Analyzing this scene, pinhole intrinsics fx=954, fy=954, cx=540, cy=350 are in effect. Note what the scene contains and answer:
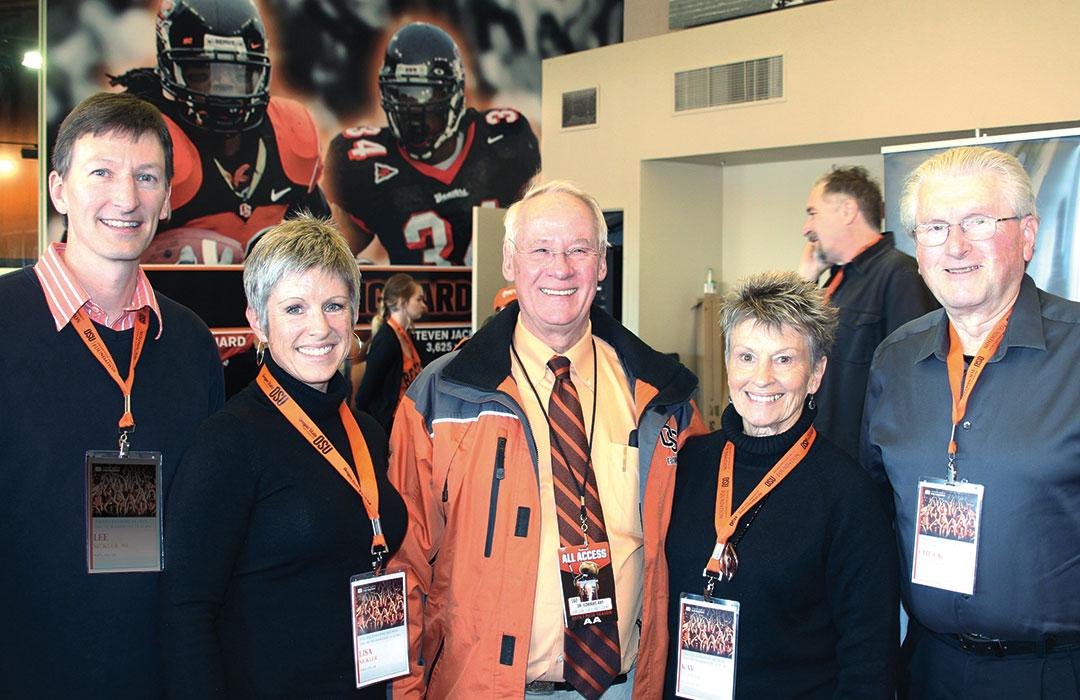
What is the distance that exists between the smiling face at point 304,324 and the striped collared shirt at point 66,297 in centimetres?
30

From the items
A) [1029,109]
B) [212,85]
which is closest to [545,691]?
[1029,109]

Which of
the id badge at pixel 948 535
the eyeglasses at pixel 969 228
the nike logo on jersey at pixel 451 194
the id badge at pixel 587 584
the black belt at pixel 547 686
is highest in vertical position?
the nike logo on jersey at pixel 451 194

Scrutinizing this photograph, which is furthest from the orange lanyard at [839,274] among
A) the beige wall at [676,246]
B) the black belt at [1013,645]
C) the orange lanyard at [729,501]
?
the beige wall at [676,246]

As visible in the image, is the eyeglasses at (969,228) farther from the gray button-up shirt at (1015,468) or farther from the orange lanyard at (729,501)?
the orange lanyard at (729,501)

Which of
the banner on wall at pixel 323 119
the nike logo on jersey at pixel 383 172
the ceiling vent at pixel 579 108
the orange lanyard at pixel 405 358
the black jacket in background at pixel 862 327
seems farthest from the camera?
the ceiling vent at pixel 579 108

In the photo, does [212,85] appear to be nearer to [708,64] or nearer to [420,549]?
[708,64]

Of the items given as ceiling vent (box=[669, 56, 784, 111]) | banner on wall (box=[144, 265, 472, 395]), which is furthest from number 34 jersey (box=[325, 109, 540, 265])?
ceiling vent (box=[669, 56, 784, 111])

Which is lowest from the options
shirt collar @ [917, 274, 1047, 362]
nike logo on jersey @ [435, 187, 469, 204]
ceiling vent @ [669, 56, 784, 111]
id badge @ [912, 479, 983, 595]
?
id badge @ [912, 479, 983, 595]

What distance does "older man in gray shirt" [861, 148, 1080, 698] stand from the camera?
2.05 meters

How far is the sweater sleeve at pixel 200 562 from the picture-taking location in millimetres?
1774

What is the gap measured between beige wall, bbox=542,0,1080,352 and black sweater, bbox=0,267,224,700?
5422 mm

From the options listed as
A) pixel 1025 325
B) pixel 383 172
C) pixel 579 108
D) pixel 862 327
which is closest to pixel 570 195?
pixel 1025 325

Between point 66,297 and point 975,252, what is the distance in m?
2.01

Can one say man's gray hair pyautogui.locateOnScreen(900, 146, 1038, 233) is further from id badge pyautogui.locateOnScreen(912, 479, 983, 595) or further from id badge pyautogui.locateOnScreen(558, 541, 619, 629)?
id badge pyautogui.locateOnScreen(558, 541, 619, 629)
